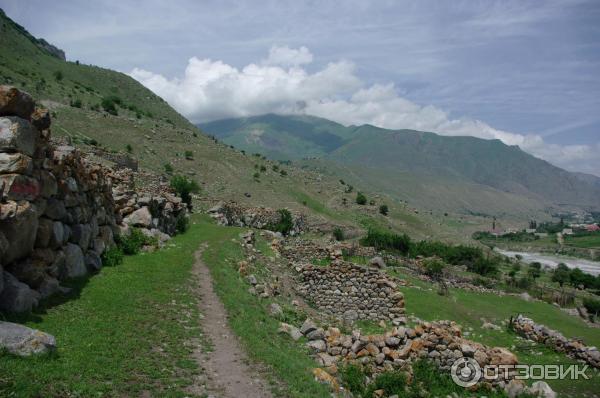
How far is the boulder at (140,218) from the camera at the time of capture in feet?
72.6

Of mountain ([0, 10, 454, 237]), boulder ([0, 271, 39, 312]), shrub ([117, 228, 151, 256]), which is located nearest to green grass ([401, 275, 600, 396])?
shrub ([117, 228, 151, 256])

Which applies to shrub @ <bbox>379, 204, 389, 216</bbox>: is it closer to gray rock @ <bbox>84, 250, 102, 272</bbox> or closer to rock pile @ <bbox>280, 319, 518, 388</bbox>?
rock pile @ <bbox>280, 319, 518, 388</bbox>

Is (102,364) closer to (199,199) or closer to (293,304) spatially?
(293,304)

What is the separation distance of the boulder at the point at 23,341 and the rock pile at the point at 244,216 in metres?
29.7

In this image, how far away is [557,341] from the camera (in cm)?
2050

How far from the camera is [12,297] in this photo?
32.3 ft

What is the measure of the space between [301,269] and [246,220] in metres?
21.8

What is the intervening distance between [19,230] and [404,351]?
438 inches

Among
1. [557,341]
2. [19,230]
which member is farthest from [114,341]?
[557,341]

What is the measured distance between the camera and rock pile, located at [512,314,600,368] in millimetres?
19031

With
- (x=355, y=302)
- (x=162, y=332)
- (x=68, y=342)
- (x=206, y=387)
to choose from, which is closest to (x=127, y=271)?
(x=162, y=332)

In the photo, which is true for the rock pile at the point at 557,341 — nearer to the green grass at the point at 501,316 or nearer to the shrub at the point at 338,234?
the green grass at the point at 501,316

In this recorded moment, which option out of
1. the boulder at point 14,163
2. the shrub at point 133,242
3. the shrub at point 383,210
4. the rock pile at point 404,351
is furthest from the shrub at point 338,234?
the boulder at point 14,163

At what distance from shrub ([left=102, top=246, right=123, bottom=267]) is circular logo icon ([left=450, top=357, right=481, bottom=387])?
1288 cm
